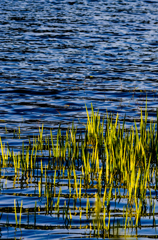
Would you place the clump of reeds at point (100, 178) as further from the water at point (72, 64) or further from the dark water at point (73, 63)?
the dark water at point (73, 63)

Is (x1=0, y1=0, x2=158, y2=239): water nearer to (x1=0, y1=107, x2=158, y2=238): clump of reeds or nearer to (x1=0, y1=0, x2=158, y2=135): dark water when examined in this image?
(x1=0, y1=0, x2=158, y2=135): dark water

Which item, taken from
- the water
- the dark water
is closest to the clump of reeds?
the water

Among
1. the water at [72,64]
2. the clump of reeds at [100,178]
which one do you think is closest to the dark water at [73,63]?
the water at [72,64]

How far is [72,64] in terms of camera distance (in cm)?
1842

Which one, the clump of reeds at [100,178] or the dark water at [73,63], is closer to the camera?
the clump of reeds at [100,178]

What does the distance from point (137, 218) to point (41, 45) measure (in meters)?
17.7

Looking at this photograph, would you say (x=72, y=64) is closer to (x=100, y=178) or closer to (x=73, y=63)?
(x=73, y=63)

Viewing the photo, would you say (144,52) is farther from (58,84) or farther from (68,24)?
(68,24)

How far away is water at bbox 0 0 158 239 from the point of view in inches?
502

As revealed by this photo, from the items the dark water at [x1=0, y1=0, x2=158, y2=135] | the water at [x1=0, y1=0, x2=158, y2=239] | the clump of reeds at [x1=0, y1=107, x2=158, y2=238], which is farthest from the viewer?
the dark water at [x1=0, y1=0, x2=158, y2=135]

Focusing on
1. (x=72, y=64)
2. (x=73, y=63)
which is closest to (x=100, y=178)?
(x=72, y=64)

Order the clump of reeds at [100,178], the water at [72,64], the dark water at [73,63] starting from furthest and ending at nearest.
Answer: the dark water at [73,63], the water at [72,64], the clump of reeds at [100,178]

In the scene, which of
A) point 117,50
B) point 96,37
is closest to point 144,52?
point 117,50

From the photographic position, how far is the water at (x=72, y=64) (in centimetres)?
1276
